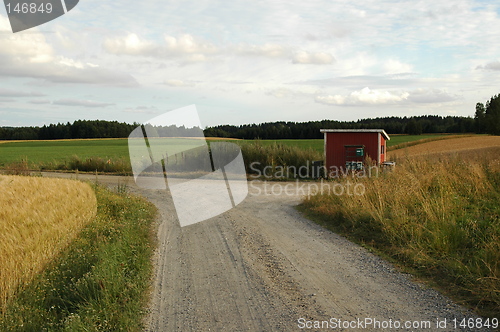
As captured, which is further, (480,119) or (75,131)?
(75,131)

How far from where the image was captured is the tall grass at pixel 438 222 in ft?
20.1

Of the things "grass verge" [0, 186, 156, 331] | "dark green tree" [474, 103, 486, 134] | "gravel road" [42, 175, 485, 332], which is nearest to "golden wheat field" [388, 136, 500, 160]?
"gravel road" [42, 175, 485, 332]

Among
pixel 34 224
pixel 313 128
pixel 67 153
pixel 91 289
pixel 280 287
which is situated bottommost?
pixel 280 287

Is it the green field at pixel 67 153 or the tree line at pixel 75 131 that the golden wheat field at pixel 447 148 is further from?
the tree line at pixel 75 131

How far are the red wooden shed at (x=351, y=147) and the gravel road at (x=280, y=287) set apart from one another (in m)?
12.6

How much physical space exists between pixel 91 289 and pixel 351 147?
18.3 meters

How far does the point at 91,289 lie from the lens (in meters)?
5.91

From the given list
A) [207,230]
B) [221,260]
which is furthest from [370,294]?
[207,230]

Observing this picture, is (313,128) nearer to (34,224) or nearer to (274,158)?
(274,158)

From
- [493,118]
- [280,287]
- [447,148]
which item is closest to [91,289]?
[280,287]

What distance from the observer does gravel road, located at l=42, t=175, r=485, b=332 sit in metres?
4.98

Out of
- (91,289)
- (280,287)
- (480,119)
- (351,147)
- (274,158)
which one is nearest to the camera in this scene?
(91,289)

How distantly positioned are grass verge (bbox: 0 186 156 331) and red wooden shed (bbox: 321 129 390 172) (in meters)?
15.1
